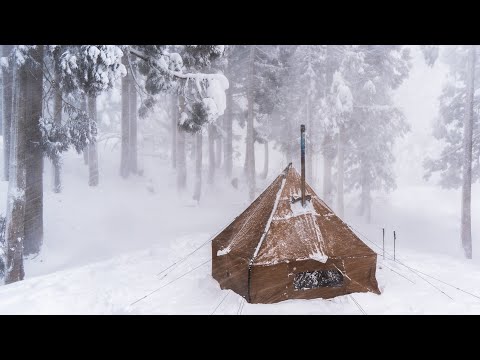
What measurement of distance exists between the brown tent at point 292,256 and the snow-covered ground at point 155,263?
24cm

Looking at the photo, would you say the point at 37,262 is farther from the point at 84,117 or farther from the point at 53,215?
the point at 84,117

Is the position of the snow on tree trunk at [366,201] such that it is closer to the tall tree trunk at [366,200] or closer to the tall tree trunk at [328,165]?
the tall tree trunk at [366,200]

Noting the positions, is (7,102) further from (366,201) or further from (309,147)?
(366,201)

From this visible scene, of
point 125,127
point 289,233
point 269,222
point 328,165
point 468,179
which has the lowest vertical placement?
point 289,233

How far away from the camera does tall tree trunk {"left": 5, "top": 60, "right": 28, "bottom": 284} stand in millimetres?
9297

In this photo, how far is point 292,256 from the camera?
625 centimetres

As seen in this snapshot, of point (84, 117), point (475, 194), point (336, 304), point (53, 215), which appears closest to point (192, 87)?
point (84, 117)

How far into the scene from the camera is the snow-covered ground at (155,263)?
6059mm

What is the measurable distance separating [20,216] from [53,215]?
18.5 ft

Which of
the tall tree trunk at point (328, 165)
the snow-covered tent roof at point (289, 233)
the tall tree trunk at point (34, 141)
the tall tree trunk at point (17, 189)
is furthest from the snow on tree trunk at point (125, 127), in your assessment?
the snow-covered tent roof at point (289, 233)

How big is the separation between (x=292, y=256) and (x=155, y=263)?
404 cm

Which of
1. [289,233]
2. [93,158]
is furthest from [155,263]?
[93,158]

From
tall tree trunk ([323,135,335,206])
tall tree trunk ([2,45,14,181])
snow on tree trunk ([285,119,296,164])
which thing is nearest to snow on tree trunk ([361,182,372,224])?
tall tree trunk ([323,135,335,206])

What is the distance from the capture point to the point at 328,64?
2144cm
